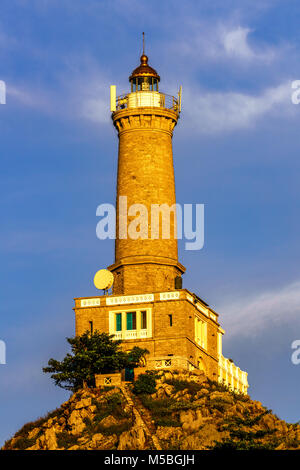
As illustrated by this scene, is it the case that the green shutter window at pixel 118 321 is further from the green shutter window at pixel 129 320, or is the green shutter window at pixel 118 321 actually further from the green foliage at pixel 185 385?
the green foliage at pixel 185 385

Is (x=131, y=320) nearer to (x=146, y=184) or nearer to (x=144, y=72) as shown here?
(x=146, y=184)

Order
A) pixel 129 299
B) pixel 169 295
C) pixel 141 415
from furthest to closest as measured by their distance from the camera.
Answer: pixel 129 299 < pixel 169 295 < pixel 141 415

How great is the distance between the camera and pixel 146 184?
388ft

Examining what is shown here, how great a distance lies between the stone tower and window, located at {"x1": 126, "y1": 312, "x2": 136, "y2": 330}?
120 inches

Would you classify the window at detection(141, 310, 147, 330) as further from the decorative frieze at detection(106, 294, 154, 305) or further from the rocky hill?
the rocky hill

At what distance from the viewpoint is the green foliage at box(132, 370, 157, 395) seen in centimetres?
10462

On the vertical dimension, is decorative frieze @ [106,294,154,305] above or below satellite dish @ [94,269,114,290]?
below

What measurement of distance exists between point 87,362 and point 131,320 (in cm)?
753

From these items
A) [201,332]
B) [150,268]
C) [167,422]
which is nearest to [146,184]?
[150,268]

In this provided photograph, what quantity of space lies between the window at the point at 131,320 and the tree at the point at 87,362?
424cm

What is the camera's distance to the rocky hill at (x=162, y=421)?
95.2 metres

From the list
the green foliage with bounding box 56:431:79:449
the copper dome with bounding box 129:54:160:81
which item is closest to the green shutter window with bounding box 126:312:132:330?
the green foliage with bounding box 56:431:79:449

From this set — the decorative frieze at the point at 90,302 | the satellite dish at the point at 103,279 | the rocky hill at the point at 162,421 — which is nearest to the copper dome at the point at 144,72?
the satellite dish at the point at 103,279
